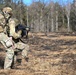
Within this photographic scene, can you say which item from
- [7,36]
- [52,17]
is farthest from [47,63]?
[52,17]

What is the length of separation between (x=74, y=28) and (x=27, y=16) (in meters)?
10.2

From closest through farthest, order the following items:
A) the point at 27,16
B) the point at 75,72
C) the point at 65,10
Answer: the point at 75,72
the point at 27,16
the point at 65,10

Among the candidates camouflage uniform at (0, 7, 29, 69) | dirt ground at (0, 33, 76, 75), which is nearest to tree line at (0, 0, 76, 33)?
dirt ground at (0, 33, 76, 75)

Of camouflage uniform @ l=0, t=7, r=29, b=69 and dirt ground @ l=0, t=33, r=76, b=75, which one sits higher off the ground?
camouflage uniform @ l=0, t=7, r=29, b=69

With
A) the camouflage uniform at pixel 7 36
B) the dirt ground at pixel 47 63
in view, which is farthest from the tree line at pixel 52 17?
the camouflage uniform at pixel 7 36

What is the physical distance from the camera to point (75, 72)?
757 cm

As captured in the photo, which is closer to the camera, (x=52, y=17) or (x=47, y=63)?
(x=47, y=63)

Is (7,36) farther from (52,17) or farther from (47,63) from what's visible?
(52,17)

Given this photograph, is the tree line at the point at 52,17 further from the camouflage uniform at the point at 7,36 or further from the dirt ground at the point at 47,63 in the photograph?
the camouflage uniform at the point at 7,36

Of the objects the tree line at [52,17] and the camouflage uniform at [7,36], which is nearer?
the camouflage uniform at [7,36]

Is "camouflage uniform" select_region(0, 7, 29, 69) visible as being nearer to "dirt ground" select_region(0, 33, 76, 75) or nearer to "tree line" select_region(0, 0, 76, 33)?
"dirt ground" select_region(0, 33, 76, 75)

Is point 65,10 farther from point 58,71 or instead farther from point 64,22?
point 58,71

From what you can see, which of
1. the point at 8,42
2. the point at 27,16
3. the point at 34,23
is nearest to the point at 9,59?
the point at 8,42

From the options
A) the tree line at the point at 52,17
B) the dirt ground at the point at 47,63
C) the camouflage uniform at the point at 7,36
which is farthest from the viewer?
the tree line at the point at 52,17
